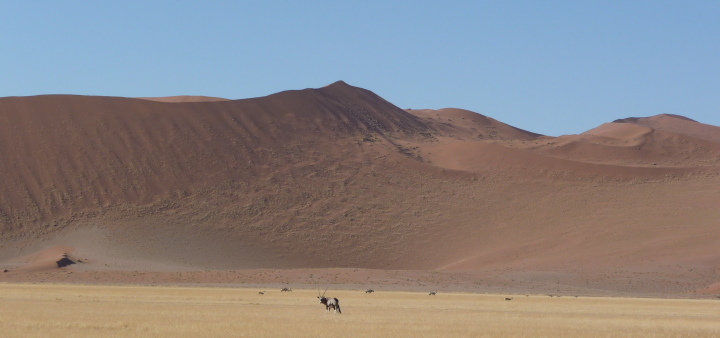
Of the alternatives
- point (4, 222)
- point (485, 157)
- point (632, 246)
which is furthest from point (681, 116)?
point (4, 222)

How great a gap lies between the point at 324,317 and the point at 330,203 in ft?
184

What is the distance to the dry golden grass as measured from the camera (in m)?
24.6

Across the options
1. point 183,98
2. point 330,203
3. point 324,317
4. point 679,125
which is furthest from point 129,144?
point 679,125

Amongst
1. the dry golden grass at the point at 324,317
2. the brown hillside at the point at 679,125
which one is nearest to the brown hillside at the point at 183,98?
the dry golden grass at the point at 324,317

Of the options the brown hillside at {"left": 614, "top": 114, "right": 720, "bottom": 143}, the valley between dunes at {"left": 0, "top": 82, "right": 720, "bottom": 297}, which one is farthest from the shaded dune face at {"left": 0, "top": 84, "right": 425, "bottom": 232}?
the brown hillside at {"left": 614, "top": 114, "right": 720, "bottom": 143}

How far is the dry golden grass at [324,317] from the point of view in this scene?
80.6 feet

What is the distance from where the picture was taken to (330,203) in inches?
3396

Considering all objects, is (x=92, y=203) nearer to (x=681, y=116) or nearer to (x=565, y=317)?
(x=565, y=317)

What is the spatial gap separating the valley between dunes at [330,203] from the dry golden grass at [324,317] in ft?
57.6

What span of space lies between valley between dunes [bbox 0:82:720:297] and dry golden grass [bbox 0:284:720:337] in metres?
17.6

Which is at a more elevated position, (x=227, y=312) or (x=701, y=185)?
(x=701, y=185)

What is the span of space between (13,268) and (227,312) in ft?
137

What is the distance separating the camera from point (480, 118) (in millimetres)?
138125

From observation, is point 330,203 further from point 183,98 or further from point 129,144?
point 183,98
